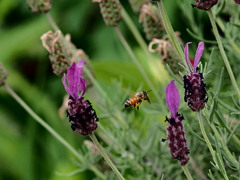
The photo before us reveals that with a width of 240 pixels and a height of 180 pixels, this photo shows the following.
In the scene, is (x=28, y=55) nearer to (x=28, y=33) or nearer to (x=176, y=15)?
(x=28, y=33)

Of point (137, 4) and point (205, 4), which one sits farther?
point (137, 4)

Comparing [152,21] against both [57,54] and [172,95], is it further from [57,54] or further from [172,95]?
[172,95]

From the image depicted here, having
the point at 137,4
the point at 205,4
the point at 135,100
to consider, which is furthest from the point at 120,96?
the point at 205,4

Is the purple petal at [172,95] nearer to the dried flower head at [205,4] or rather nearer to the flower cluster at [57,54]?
the dried flower head at [205,4]

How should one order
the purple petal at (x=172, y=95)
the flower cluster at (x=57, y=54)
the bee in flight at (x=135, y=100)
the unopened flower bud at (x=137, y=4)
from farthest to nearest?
the unopened flower bud at (x=137, y=4) < the flower cluster at (x=57, y=54) < the bee in flight at (x=135, y=100) < the purple petal at (x=172, y=95)

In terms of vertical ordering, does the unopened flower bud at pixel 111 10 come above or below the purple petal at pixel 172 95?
below

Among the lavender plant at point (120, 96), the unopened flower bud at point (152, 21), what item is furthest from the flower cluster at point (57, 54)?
the unopened flower bud at point (152, 21)

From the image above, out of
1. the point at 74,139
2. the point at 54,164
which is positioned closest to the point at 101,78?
the point at 74,139
